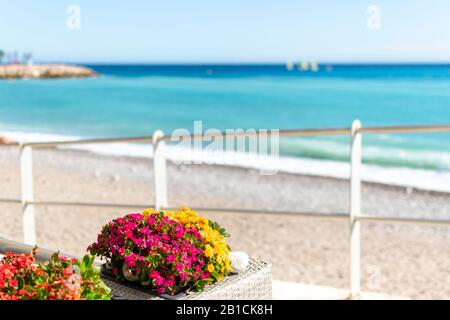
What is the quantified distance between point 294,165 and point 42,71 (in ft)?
139

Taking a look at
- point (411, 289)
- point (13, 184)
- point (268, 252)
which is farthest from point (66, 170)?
point (411, 289)

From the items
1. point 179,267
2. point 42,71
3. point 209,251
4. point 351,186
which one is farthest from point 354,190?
point 42,71

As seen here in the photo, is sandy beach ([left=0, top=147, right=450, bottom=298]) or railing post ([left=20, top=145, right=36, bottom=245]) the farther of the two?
sandy beach ([left=0, top=147, right=450, bottom=298])

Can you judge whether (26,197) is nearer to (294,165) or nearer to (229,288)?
(229,288)

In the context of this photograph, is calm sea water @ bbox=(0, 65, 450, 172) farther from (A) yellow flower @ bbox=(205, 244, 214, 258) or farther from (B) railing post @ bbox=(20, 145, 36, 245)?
(A) yellow flower @ bbox=(205, 244, 214, 258)

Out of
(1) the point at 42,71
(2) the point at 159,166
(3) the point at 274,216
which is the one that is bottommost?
(3) the point at 274,216

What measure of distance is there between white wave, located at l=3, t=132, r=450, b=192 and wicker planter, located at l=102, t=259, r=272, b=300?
1013 cm

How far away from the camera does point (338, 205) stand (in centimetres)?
1034

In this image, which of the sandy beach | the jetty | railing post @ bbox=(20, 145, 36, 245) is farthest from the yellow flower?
the jetty

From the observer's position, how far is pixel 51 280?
1.60 m

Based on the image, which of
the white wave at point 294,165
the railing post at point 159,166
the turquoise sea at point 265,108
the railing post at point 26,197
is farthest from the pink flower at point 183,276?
the turquoise sea at point 265,108

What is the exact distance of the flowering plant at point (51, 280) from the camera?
1522 mm

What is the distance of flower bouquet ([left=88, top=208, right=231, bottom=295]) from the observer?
178 cm

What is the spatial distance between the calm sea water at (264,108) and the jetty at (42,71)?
271 cm
